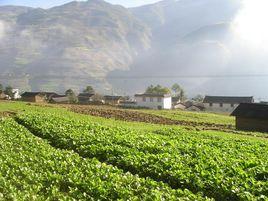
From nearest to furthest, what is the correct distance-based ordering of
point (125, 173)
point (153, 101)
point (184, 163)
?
point (125, 173) → point (184, 163) → point (153, 101)

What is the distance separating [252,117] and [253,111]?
1181mm

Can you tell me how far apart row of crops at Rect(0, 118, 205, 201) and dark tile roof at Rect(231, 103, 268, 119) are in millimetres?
44950

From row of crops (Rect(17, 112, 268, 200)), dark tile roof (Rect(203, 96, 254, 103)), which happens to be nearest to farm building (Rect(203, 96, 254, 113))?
dark tile roof (Rect(203, 96, 254, 103))

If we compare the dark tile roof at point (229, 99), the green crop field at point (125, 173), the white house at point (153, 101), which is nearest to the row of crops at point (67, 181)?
the green crop field at point (125, 173)

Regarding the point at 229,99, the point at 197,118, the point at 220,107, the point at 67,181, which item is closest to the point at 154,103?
the point at 220,107

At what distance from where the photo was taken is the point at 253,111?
6512 centimetres

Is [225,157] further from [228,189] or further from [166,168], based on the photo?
[228,189]

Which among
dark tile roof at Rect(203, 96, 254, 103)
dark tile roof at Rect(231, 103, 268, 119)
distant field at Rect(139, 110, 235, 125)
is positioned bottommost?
distant field at Rect(139, 110, 235, 125)

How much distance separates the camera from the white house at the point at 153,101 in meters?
133

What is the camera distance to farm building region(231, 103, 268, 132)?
208 feet

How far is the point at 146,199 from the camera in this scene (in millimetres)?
16562

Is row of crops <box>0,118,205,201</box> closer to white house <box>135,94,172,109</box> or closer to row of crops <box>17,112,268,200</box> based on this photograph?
row of crops <box>17,112,268,200</box>

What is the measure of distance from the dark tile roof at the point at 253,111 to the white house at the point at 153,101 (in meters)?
65.6

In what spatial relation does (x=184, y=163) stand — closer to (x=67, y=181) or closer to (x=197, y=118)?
(x=67, y=181)
